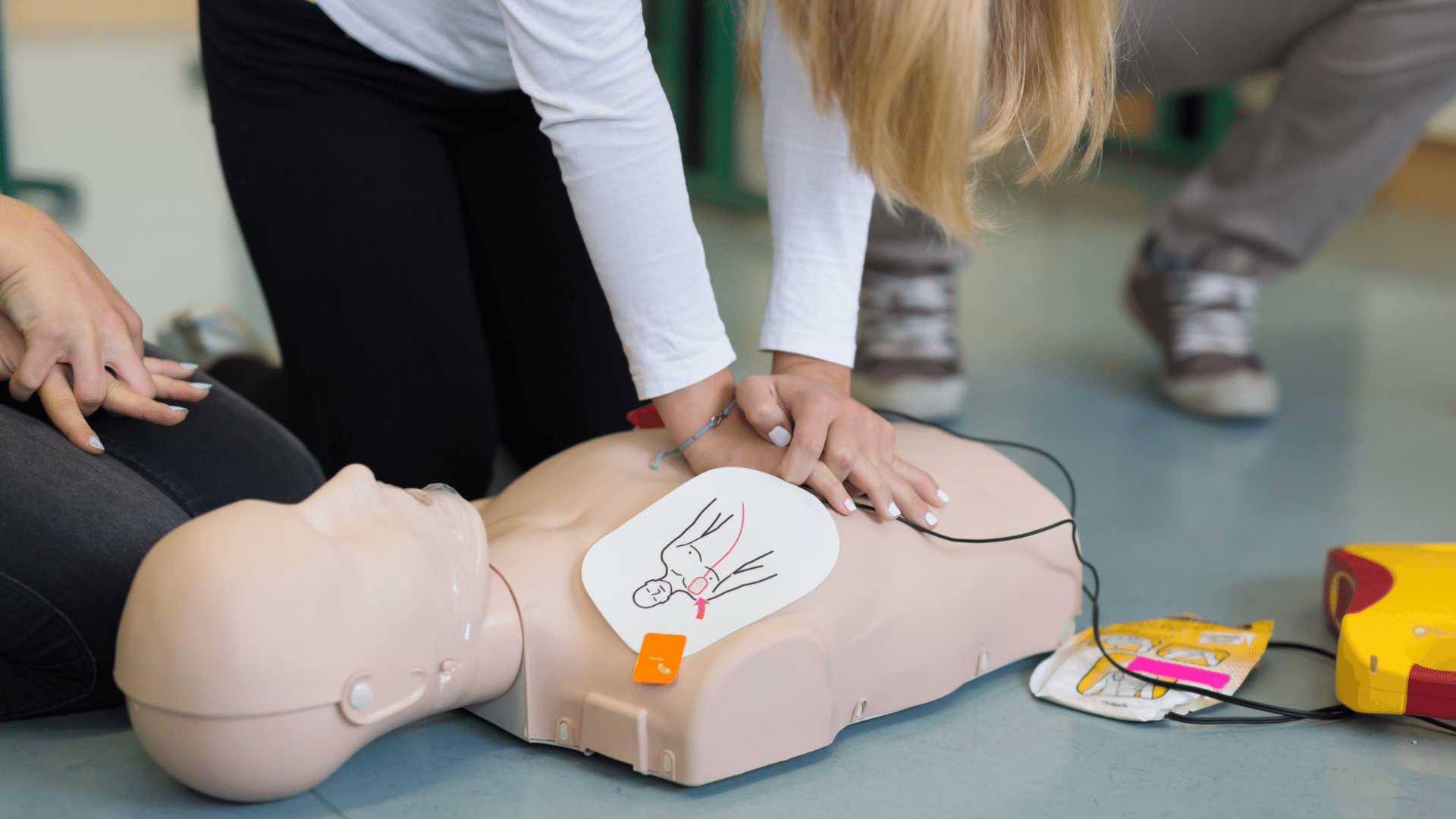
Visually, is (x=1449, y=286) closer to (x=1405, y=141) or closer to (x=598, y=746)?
(x=1405, y=141)

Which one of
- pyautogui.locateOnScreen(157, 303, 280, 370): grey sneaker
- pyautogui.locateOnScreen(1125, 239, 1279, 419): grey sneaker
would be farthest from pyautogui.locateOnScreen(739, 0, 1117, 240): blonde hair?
pyautogui.locateOnScreen(157, 303, 280, 370): grey sneaker

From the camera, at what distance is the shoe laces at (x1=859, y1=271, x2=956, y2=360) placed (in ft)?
5.14

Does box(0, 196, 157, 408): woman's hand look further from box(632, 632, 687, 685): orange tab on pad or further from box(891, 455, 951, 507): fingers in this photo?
box(891, 455, 951, 507): fingers

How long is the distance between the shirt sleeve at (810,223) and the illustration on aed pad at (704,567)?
18 cm

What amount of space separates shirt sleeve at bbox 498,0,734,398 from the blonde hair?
0.39 ft

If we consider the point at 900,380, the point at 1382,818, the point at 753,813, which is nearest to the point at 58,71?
the point at 900,380

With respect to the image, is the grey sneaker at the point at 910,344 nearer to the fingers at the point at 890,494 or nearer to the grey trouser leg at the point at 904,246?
the grey trouser leg at the point at 904,246

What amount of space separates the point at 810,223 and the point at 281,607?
50 cm

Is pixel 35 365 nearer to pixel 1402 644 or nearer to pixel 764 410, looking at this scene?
pixel 764 410

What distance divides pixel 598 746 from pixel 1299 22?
122 centimetres

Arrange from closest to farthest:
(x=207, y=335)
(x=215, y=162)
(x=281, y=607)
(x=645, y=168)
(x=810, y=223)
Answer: (x=281, y=607) < (x=645, y=168) < (x=810, y=223) < (x=207, y=335) < (x=215, y=162)

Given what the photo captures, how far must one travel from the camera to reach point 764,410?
2.78 feet

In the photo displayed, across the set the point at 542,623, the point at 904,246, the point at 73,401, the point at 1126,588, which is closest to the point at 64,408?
the point at 73,401

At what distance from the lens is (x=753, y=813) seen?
74cm
